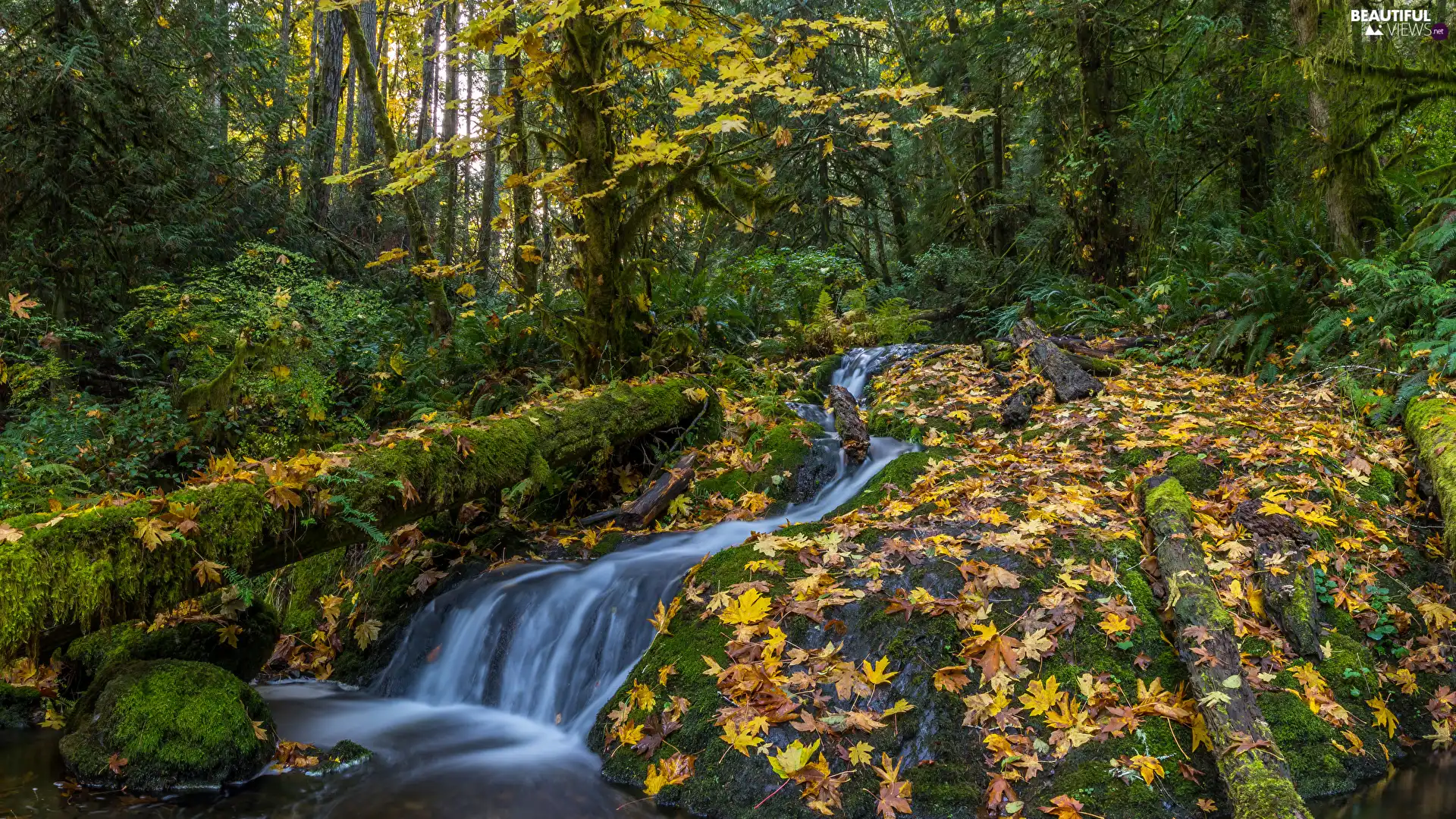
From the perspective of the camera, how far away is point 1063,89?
12.4 m

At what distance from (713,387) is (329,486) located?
446 cm

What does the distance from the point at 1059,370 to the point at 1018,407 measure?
97 centimetres

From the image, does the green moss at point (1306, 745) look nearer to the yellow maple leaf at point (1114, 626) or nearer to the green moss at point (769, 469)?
the yellow maple leaf at point (1114, 626)

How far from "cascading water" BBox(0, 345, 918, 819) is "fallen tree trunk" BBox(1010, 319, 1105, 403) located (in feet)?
11.4

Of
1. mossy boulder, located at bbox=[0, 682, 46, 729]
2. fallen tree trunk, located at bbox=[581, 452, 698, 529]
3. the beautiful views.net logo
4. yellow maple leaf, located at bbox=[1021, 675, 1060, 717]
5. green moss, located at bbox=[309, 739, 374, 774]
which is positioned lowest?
green moss, located at bbox=[309, 739, 374, 774]

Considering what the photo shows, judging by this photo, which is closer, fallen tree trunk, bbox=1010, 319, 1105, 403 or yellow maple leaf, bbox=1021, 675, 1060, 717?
yellow maple leaf, bbox=1021, 675, 1060, 717

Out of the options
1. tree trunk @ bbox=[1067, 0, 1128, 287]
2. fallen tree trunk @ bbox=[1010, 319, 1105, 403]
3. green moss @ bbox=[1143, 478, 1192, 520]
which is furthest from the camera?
tree trunk @ bbox=[1067, 0, 1128, 287]

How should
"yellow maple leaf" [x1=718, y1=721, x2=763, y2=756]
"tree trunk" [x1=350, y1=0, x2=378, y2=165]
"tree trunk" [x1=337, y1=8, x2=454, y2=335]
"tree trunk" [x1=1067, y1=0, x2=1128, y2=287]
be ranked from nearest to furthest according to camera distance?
"yellow maple leaf" [x1=718, y1=721, x2=763, y2=756]
"tree trunk" [x1=337, y1=8, x2=454, y2=335]
"tree trunk" [x1=1067, y1=0, x2=1128, y2=287]
"tree trunk" [x1=350, y1=0, x2=378, y2=165]

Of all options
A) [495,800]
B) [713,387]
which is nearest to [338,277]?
[713,387]

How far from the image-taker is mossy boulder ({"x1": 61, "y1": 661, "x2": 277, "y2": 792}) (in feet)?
12.0

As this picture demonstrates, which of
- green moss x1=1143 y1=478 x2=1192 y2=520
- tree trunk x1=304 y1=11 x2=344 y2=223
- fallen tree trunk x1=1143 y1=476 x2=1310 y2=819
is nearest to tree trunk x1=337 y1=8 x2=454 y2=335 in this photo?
tree trunk x1=304 y1=11 x2=344 y2=223

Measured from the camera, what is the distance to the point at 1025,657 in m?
3.43

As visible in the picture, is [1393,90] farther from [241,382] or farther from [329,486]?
[241,382]

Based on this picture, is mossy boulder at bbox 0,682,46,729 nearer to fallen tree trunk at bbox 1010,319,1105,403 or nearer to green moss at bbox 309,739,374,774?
green moss at bbox 309,739,374,774
